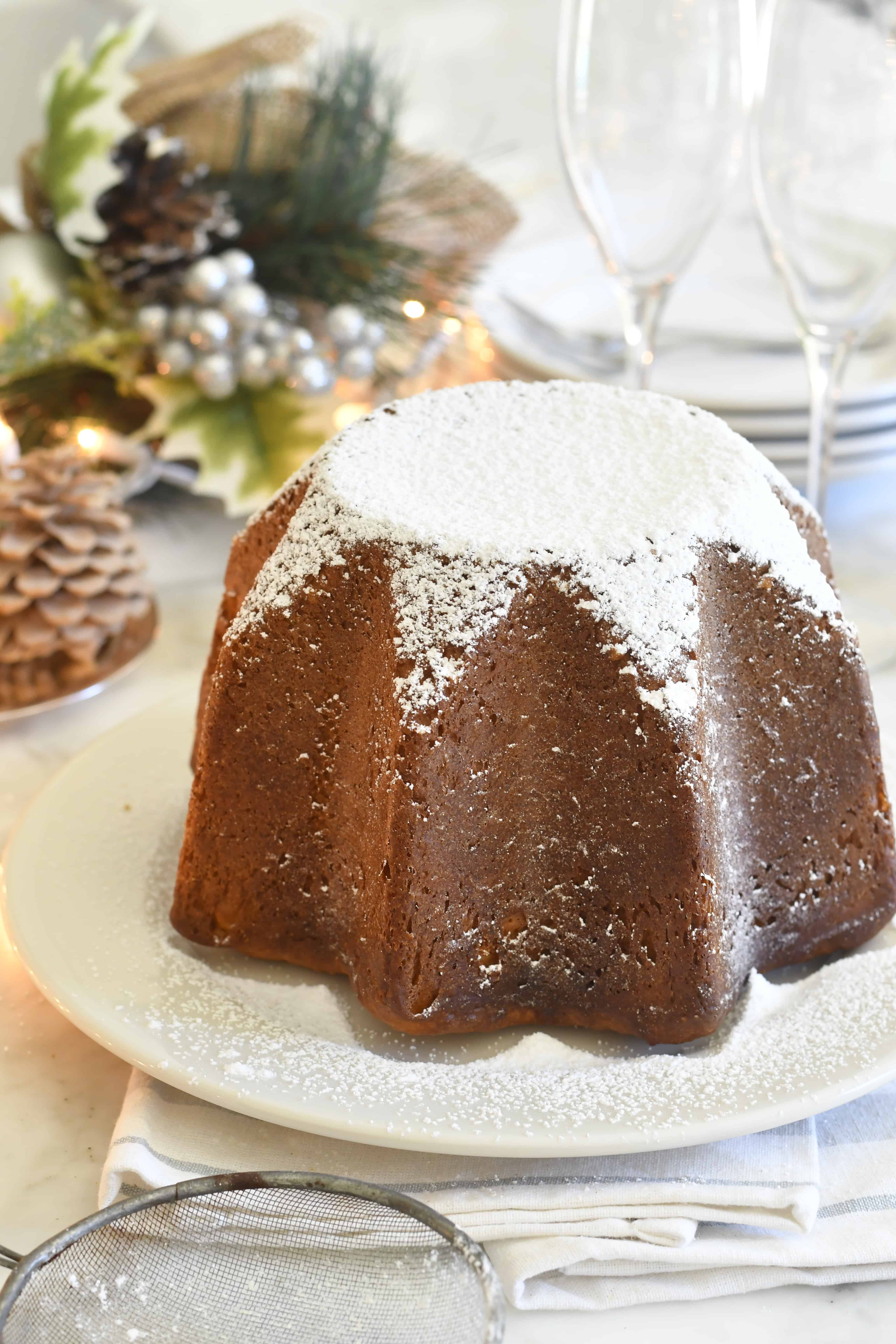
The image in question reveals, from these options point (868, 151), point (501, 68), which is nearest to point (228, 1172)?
point (868, 151)

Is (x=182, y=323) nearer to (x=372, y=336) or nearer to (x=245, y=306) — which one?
(x=245, y=306)

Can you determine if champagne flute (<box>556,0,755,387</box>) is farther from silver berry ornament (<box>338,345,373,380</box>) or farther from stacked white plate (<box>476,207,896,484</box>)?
silver berry ornament (<box>338,345,373,380</box>)

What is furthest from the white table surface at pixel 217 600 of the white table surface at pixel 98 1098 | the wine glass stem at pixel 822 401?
the wine glass stem at pixel 822 401

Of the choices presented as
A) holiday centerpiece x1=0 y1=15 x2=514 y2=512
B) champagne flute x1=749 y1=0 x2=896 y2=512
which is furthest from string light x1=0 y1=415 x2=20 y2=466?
champagne flute x1=749 y1=0 x2=896 y2=512

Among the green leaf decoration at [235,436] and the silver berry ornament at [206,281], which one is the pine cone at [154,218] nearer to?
the silver berry ornament at [206,281]

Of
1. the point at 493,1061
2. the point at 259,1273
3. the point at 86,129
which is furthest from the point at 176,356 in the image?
the point at 259,1273

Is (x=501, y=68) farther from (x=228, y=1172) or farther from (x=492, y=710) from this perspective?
(x=228, y=1172)
